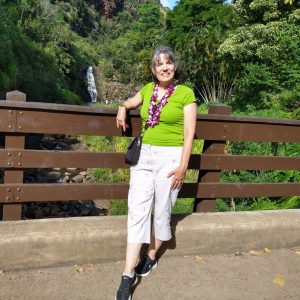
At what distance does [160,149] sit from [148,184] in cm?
29

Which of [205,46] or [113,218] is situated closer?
[113,218]

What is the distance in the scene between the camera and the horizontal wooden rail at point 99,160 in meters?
3.67

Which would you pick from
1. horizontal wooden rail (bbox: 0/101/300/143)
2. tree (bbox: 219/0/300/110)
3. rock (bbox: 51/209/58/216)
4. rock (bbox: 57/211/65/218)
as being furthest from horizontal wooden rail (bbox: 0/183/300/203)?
tree (bbox: 219/0/300/110)

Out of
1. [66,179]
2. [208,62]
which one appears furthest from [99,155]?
[208,62]

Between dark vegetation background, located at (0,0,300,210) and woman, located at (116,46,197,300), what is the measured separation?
34 cm

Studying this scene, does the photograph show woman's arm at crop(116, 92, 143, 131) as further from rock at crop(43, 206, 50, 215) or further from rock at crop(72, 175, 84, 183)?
rock at crop(72, 175, 84, 183)

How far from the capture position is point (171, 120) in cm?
331

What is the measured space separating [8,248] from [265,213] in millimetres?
2643

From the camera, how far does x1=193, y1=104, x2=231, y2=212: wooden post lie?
14.1 ft

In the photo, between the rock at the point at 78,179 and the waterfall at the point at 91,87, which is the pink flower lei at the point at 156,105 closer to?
the rock at the point at 78,179

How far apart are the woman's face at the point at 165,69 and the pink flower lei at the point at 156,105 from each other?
0.24ft

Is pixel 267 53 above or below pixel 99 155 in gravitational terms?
above

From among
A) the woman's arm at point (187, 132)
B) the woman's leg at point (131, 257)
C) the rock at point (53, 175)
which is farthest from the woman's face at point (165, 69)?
the rock at point (53, 175)

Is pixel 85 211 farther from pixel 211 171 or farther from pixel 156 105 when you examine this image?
pixel 156 105
